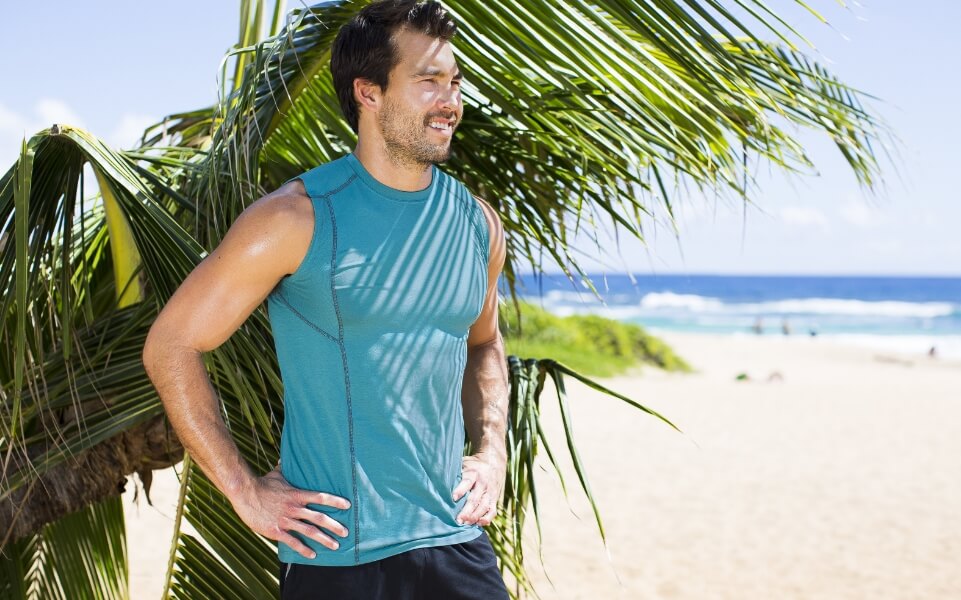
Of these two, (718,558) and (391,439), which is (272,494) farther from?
(718,558)

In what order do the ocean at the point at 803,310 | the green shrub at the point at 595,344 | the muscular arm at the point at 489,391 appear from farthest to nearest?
1. the ocean at the point at 803,310
2. the green shrub at the point at 595,344
3. the muscular arm at the point at 489,391

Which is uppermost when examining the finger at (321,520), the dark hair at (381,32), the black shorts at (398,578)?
the dark hair at (381,32)

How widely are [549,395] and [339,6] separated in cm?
1373

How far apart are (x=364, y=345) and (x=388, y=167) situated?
338 mm

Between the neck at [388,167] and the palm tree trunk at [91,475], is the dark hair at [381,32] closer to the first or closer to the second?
the neck at [388,167]

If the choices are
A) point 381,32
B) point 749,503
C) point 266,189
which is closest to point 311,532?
point 381,32

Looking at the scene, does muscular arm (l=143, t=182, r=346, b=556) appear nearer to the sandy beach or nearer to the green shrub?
the sandy beach

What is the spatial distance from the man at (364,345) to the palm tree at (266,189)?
0.22m

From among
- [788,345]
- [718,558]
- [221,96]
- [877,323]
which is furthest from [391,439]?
[877,323]

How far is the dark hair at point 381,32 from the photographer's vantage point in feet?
5.62

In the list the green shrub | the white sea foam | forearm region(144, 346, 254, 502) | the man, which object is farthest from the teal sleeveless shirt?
the white sea foam

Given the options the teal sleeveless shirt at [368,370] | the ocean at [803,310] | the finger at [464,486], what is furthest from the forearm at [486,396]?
the ocean at [803,310]

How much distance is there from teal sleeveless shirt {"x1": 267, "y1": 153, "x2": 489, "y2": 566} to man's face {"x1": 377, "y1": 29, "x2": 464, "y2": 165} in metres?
0.09

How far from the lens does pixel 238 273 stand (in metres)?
1.56
